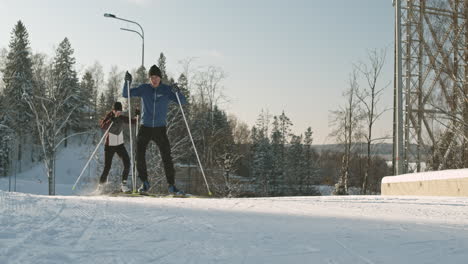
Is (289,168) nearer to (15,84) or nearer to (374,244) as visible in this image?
(15,84)

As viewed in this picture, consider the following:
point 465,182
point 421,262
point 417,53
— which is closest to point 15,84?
point 417,53

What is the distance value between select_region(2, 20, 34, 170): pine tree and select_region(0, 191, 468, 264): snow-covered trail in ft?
160

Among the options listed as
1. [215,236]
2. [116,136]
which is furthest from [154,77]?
[215,236]

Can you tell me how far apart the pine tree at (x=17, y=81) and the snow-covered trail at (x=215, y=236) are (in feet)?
160

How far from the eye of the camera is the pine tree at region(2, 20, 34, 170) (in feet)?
159

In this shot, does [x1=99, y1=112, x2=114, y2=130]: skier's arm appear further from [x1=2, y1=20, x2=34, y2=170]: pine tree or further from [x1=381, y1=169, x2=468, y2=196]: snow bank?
[x1=2, y1=20, x2=34, y2=170]: pine tree

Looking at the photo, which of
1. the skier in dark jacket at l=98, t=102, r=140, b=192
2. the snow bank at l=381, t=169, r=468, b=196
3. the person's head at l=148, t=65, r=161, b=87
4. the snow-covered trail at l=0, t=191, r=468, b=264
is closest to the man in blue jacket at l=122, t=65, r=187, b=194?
the person's head at l=148, t=65, r=161, b=87

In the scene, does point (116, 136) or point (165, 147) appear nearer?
point (165, 147)

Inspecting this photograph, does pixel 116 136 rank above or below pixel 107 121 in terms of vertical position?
below

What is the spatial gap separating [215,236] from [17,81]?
2131 inches

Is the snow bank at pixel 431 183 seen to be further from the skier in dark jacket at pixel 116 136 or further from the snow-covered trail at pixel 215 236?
the skier in dark jacket at pixel 116 136

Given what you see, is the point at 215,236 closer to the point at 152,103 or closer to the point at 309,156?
the point at 152,103

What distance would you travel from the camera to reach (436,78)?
643 inches

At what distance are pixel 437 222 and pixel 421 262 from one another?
7.10 feet
